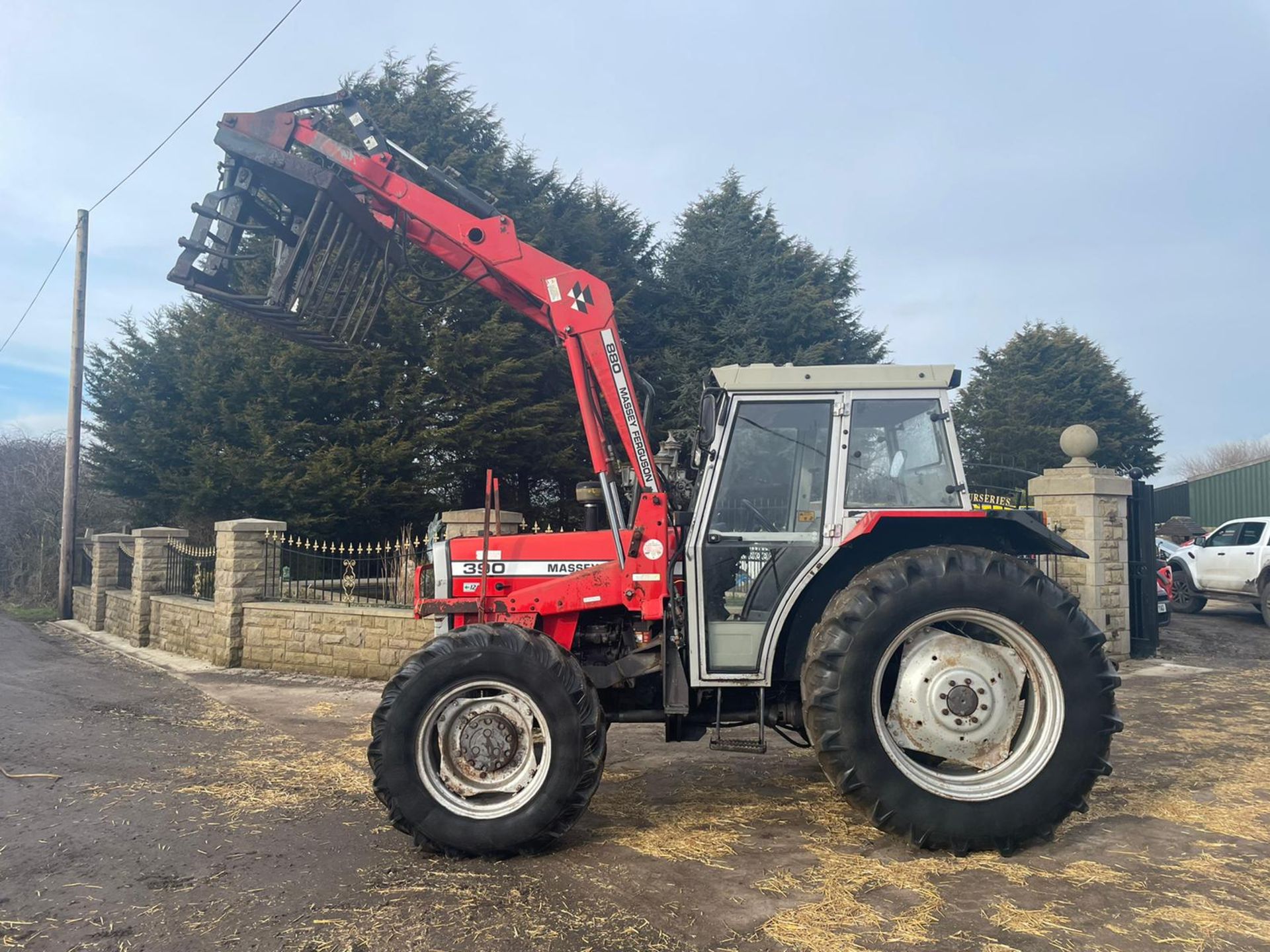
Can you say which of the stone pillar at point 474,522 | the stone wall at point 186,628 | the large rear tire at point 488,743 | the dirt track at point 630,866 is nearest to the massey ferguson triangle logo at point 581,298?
the large rear tire at point 488,743

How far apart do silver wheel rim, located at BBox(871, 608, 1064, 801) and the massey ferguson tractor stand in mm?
11

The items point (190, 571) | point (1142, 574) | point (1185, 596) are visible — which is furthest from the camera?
point (1185, 596)

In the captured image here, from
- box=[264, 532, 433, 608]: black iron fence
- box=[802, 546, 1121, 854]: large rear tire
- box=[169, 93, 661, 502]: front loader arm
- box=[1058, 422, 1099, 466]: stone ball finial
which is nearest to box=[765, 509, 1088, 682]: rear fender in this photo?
box=[802, 546, 1121, 854]: large rear tire

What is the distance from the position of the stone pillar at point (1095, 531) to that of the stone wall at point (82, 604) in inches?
595

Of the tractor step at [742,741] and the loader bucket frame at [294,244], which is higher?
the loader bucket frame at [294,244]

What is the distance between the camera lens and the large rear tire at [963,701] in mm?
3570

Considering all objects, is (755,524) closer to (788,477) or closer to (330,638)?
(788,477)

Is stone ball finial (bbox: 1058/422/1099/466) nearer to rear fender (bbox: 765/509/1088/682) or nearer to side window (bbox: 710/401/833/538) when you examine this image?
rear fender (bbox: 765/509/1088/682)

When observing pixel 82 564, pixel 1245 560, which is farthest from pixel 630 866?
pixel 82 564

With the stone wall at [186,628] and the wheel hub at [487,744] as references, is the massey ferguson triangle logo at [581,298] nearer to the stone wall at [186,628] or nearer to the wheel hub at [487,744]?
the wheel hub at [487,744]

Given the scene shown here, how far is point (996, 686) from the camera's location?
381cm

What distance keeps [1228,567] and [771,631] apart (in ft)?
41.0

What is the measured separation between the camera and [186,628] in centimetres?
1048

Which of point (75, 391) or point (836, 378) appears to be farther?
point (75, 391)
